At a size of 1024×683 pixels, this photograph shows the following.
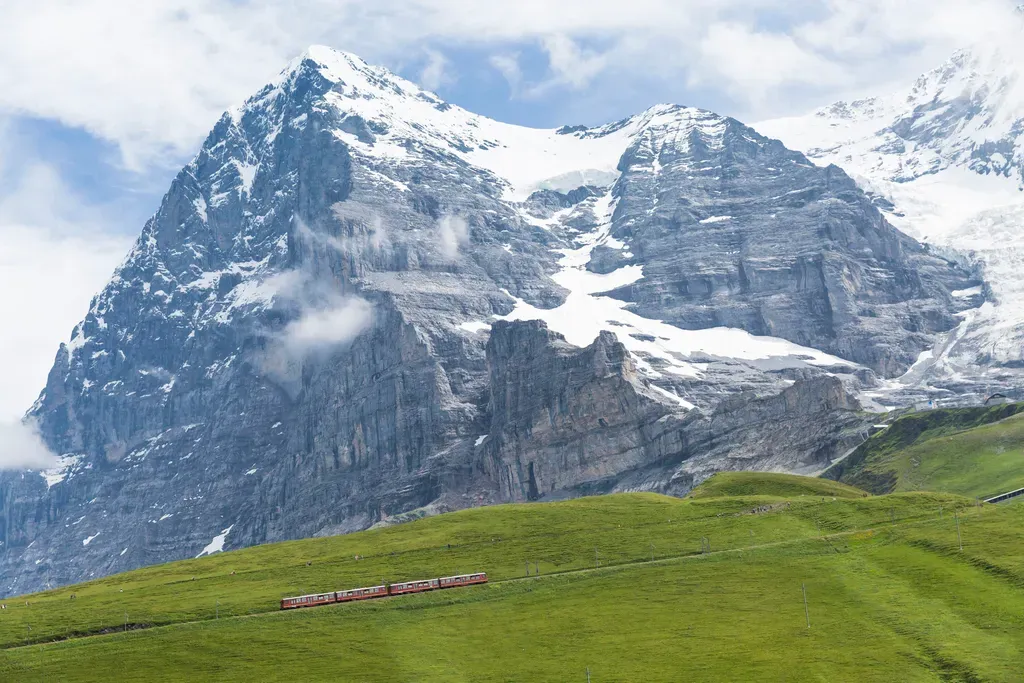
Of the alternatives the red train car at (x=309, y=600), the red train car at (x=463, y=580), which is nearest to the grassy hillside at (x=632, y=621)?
the red train car at (x=463, y=580)

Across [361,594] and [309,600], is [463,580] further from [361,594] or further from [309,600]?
[309,600]

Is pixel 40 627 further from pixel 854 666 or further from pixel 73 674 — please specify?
pixel 854 666

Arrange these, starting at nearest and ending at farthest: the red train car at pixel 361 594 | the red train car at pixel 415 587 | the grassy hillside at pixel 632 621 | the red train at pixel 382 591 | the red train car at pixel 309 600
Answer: the grassy hillside at pixel 632 621 < the red train car at pixel 309 600 < the red train at pixel 382 591 < the red train car at pixel 361 594 < the red train car at pixel 415 587

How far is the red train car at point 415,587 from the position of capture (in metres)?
185

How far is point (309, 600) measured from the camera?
183 metres

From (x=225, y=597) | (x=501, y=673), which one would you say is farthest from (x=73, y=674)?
(x=501, y=673)

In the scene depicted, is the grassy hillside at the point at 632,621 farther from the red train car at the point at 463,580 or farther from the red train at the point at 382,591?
the red train at the point at 382,591

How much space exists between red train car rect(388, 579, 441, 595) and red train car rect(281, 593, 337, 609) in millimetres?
8227

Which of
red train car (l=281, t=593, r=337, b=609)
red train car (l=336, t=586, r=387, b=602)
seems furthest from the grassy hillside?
red train car (l=336, t=586, r=387, b=602)

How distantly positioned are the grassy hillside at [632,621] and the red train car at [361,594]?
14.1 ft

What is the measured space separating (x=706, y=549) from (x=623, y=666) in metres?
53.1

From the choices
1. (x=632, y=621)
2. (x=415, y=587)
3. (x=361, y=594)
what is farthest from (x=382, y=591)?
(x=632, y=621)

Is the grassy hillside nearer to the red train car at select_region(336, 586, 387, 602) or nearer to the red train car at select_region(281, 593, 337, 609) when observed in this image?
the red train car at select_region(281, 593, 337, 609)

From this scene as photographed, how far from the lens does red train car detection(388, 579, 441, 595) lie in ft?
608
